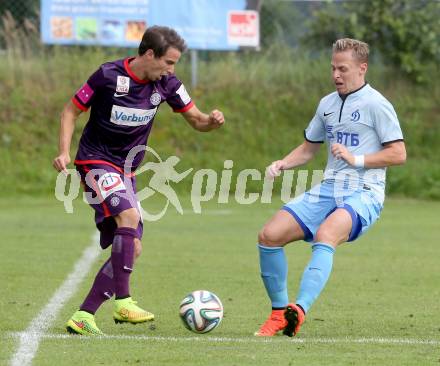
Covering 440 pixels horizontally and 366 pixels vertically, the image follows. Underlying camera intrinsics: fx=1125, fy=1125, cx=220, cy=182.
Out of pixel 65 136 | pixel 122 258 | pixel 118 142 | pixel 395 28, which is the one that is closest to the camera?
pixel 122 258

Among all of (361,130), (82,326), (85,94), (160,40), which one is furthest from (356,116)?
(82,326)

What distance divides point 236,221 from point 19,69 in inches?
308

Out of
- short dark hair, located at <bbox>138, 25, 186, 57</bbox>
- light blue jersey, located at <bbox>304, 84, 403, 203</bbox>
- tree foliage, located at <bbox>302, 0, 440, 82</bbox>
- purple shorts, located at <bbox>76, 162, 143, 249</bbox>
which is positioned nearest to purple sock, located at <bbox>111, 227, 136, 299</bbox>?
purple shorts, located at <bbox>76, 162, 143, 249</bbox>

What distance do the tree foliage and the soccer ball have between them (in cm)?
1566

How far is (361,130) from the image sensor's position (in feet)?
23.7

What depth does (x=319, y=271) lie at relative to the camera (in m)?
6.90

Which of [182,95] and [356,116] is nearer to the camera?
[356,116]

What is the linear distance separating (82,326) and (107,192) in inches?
34.5

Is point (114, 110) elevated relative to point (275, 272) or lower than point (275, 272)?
elevated

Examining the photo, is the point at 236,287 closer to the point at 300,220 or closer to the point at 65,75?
the point at 300,220

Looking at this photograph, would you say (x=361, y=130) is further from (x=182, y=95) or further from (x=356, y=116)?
(x=182, y=95)

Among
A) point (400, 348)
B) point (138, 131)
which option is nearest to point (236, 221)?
point (138, 131)

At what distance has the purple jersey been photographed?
7.36 meters

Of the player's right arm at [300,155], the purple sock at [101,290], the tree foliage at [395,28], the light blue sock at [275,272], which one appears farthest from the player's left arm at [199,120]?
the tree foliage at [395,28]
